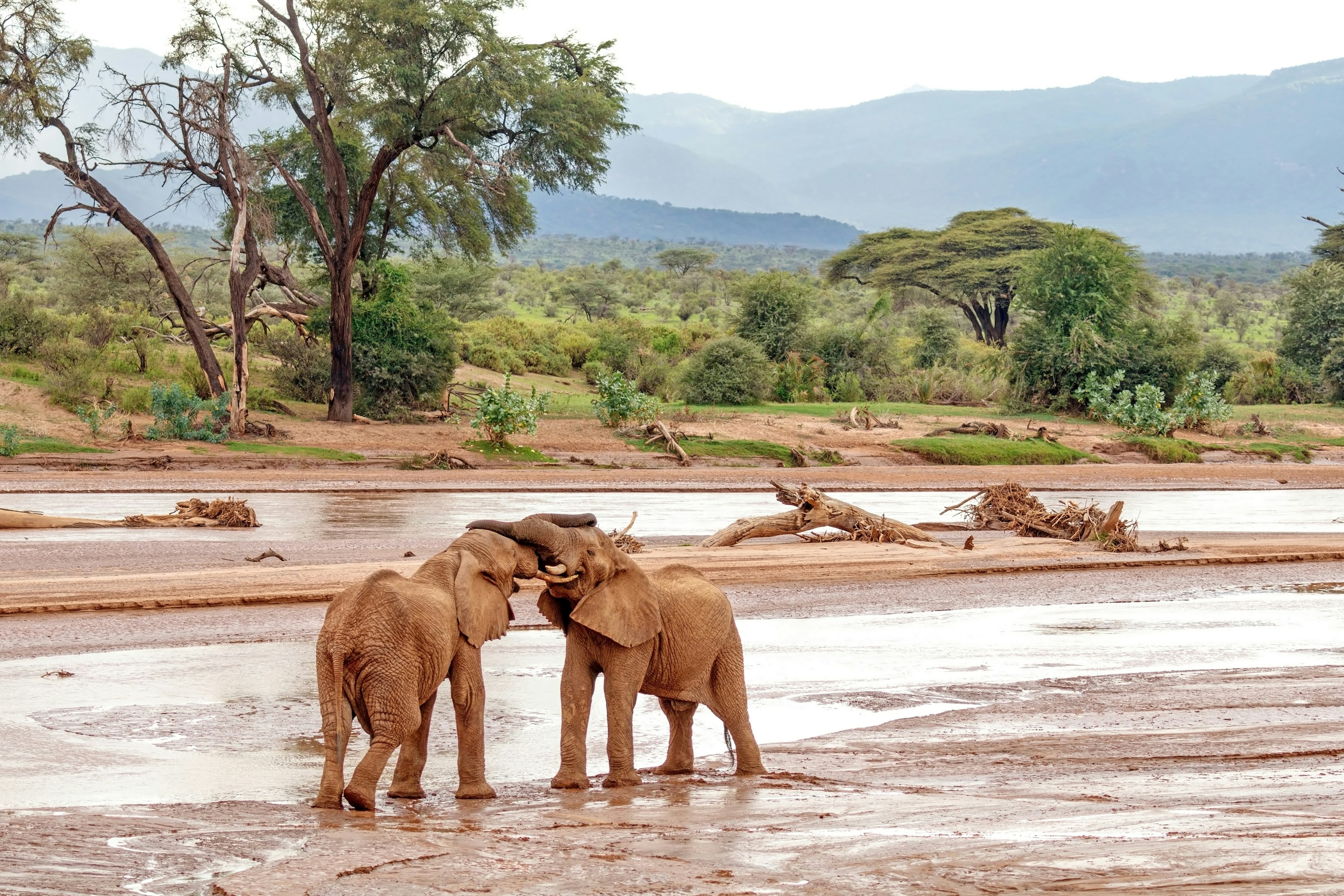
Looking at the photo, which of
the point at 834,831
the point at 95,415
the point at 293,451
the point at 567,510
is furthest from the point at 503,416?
the point at 834,831

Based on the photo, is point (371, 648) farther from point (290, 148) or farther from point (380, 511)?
point (290, 148)

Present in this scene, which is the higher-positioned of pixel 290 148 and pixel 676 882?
pixel 290 148

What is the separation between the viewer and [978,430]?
35625 millimetres

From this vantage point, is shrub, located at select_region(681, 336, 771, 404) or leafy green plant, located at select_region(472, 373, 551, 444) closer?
leafy green plant, located at select_region(472, 373, 551, 444)

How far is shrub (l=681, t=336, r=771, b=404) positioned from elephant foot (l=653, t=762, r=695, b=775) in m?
31.9

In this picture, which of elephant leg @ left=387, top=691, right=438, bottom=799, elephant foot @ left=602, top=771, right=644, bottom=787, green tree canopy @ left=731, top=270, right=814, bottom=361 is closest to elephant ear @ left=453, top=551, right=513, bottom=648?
elephant leg @ left=387, top=691, right=438, bottom=799

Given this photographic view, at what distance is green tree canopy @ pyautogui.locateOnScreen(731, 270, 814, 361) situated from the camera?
143 feet

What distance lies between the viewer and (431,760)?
7621 mm

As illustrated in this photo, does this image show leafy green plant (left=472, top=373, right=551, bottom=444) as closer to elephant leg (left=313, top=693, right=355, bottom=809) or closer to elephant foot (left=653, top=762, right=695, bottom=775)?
elephant foot (left=653, top=762, right=695, bottom=775)

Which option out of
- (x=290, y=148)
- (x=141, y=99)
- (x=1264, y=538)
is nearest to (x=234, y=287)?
(x=141, y=99)

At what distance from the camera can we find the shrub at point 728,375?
3925 centimetres

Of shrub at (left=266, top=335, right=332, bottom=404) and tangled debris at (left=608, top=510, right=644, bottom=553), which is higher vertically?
shrub at (left=266, top=335, right=332, bottom=404)

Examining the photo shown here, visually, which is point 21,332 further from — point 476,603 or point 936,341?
point 936,341

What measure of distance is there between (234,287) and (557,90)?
904 centimetres
